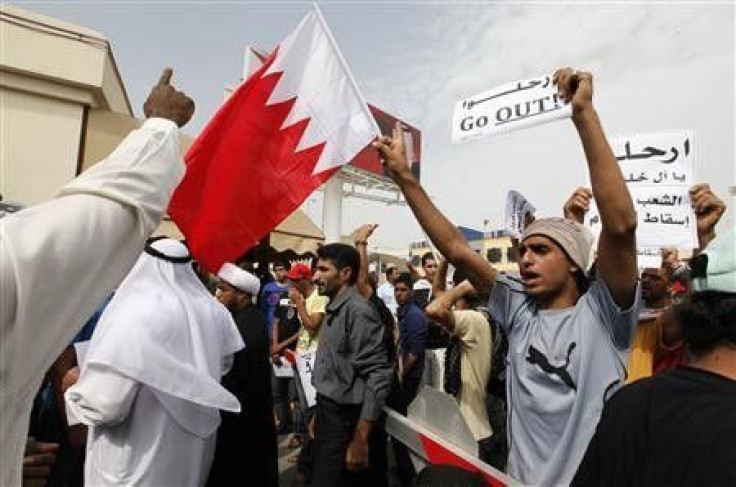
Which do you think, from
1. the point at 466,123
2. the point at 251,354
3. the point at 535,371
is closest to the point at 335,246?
the point at 251,354

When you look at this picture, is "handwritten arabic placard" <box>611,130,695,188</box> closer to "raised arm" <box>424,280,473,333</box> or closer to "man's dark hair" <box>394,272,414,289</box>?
"raised arm" <box>424,280,473,333</box>

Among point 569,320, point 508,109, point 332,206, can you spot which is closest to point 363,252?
point 508,109

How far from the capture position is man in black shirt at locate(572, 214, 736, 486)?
106 centimetres

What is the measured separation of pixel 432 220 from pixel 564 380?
0.79m

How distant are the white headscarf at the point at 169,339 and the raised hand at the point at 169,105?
47.3 inches

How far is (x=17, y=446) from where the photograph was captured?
1.04 m

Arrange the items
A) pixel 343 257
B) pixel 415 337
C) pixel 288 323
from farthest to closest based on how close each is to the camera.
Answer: pixel 288 323
pixel 415 337
pixel 343 257

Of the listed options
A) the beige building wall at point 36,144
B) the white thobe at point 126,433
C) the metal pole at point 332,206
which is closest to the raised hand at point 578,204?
the white thobe at point 126,433

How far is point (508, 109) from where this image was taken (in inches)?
101

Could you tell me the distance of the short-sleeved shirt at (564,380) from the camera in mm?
1656

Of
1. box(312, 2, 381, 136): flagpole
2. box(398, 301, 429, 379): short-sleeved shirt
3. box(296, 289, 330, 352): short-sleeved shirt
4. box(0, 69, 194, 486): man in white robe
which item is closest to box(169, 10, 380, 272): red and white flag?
box(312, 2, 381, 136): flagpole

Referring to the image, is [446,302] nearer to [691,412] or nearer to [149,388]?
[149,388]

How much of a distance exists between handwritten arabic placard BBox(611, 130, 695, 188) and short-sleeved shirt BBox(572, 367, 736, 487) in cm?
257

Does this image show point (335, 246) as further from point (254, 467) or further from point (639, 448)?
point (639, 448)
